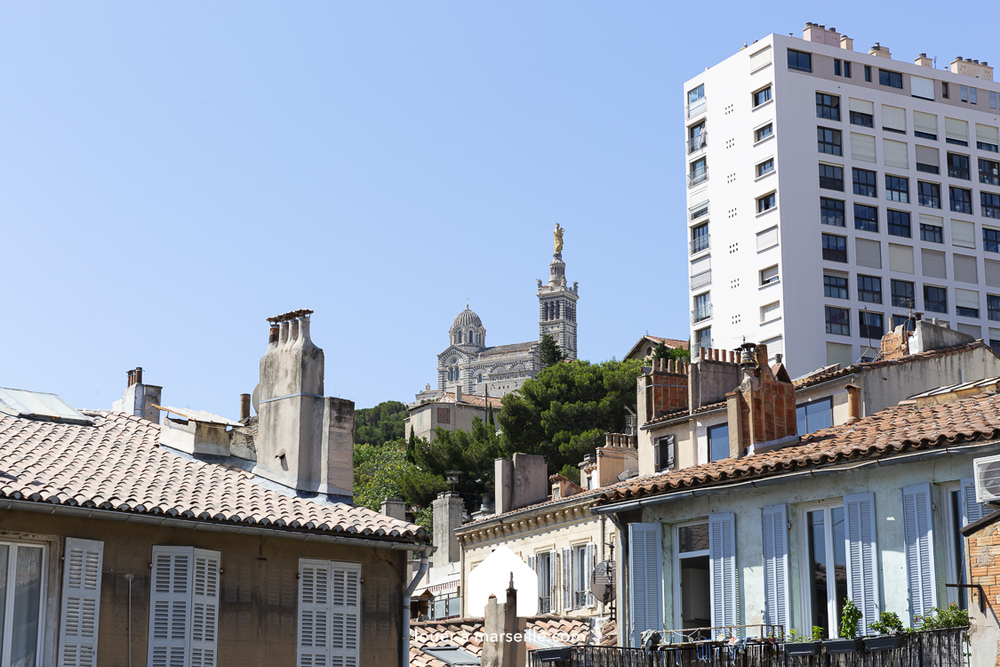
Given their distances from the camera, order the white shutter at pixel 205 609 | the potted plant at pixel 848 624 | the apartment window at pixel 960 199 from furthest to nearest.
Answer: the apartment window at pixel 960 199 → the white shutter at pixel 205 609 → the potted plant at pixel 848 624

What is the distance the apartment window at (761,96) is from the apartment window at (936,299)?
539 inches

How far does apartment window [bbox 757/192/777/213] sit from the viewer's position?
6900 centimetres

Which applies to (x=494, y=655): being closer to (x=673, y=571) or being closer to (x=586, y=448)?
(x=673, y=571)

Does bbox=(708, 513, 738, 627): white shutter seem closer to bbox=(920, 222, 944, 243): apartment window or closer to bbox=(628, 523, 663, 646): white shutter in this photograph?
bbox=(628, 523, 663, 646): white shutter

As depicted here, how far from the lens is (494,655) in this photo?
16328 mm

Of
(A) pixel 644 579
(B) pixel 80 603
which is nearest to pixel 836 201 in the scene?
(A) pixel 644 579

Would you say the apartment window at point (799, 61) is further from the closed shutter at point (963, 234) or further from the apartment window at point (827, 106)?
the closed shutter at point (963, 234)

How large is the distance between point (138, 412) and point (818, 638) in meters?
14.0

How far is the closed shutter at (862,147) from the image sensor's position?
233 ft

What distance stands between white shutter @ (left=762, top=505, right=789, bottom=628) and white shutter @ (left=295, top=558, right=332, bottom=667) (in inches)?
245

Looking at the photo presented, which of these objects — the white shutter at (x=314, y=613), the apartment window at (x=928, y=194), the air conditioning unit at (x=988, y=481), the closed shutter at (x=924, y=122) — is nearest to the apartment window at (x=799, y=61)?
the closed shutter at (x=924, y=122)

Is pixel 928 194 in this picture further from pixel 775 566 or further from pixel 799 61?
pixel 775 566

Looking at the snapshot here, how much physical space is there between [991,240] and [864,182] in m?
9.32

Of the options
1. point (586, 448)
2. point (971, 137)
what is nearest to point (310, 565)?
point (586, 448)
